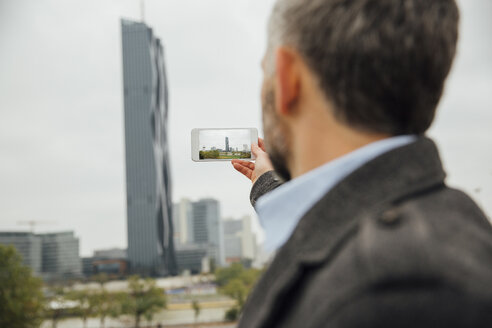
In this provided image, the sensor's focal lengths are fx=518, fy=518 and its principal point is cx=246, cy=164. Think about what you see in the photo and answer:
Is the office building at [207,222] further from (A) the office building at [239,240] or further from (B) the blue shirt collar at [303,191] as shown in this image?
(B) the blue shirt collar at [303,191]

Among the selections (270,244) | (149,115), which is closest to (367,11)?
(270,244)

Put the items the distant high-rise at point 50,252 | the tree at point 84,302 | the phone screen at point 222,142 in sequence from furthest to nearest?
the distant high-rise at point 50,252 < the tree at point 84,302 < the phone screen at point 222,142

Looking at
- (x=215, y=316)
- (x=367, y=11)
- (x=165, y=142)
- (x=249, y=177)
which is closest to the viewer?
(x=367, y=11)

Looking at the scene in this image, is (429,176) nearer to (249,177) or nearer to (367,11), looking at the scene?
(367,11)

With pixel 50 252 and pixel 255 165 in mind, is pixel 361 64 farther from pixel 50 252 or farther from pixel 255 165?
pixel 50 252

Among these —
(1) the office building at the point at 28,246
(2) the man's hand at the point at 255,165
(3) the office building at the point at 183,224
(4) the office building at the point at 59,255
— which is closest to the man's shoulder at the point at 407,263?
(2) the man's hand at the point at 255,165

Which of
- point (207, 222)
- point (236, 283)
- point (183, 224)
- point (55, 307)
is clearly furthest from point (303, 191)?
point (183, 224)
